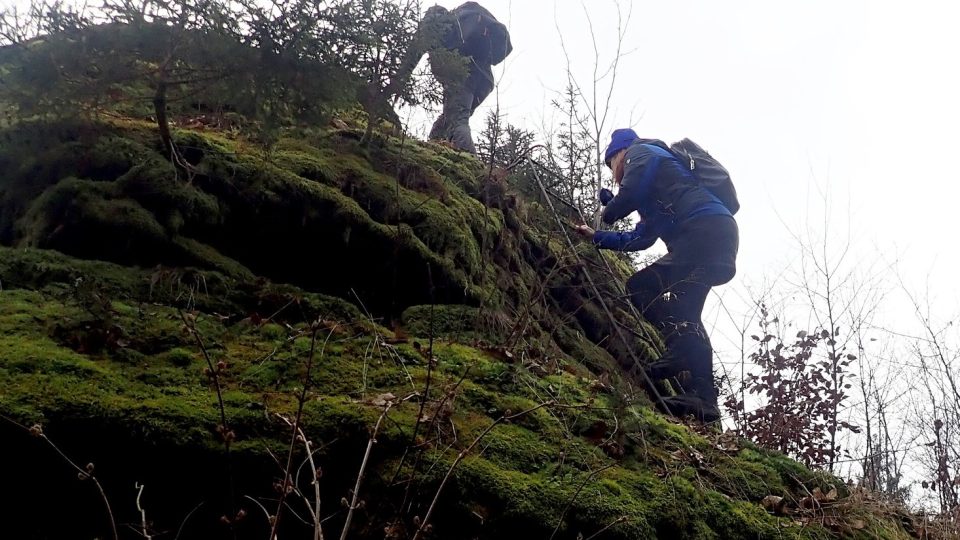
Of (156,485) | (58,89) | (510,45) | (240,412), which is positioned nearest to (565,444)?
(240,412)

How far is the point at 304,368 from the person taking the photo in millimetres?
3295

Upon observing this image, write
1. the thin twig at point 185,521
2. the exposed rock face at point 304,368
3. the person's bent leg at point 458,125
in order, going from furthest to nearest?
the person's bent leg at point 458,125, the exposed rock face at point 304,368, the thin twig at point 185,521

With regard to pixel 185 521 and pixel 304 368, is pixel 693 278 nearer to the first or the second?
pixel 304 368

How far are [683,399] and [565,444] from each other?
9.53ft

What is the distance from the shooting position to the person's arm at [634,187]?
614 cm

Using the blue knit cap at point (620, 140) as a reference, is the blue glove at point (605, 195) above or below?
below

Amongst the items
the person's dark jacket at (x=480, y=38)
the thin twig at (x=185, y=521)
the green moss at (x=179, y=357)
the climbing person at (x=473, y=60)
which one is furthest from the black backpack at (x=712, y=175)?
the thin twig at (x=185, y=521)

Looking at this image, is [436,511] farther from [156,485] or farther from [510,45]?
[510,45]

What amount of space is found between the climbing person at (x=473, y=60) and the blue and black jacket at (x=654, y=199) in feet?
9.60

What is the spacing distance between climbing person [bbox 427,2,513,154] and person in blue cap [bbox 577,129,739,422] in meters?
2.99

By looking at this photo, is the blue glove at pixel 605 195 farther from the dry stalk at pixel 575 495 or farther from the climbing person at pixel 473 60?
the dry stalk at pixel 575 495

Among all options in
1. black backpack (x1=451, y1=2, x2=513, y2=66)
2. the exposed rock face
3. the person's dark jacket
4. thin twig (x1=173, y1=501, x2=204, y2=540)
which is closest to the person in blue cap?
the exposed rock face

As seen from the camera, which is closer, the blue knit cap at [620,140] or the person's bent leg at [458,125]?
the blue knit cap at [620,140]

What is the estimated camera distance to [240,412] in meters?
2.78
